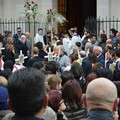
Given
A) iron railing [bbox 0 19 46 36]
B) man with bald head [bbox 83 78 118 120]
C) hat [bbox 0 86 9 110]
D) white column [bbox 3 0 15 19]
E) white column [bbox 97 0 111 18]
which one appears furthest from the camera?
white column [bbox 3 0 15 19]

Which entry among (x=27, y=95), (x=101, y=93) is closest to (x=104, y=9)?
(x=101, y=93)

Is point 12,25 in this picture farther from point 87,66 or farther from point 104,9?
point 87,66

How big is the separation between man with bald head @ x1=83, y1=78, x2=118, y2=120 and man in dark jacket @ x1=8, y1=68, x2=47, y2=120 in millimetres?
370

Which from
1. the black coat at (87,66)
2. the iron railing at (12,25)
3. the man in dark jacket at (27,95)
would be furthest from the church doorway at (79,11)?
the man in dark jacket at (27,95)

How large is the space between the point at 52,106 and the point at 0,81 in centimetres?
171

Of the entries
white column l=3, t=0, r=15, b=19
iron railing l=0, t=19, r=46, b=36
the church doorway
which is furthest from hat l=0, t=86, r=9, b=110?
the church doorway

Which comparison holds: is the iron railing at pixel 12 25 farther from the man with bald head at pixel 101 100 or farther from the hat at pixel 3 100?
the man with bald head at pixel 101 100

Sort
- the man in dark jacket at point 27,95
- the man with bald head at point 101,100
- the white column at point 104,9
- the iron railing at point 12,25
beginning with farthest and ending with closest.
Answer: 1. the white column at point 104,9
2. the iron railing at point 12,25
3. the man with bald head at point 101,100
4. the man in dark jacket at point 27,95

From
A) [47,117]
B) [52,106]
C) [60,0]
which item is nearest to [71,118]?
[52,106]

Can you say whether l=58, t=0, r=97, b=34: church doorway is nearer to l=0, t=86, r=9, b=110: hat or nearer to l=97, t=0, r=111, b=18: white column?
l=97, t=0, r=111, b=18: white column

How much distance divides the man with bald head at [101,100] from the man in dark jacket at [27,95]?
14.6 inches

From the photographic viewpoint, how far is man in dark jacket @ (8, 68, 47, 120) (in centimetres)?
324

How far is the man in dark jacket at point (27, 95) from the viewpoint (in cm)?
324

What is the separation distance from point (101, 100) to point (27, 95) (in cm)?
54
